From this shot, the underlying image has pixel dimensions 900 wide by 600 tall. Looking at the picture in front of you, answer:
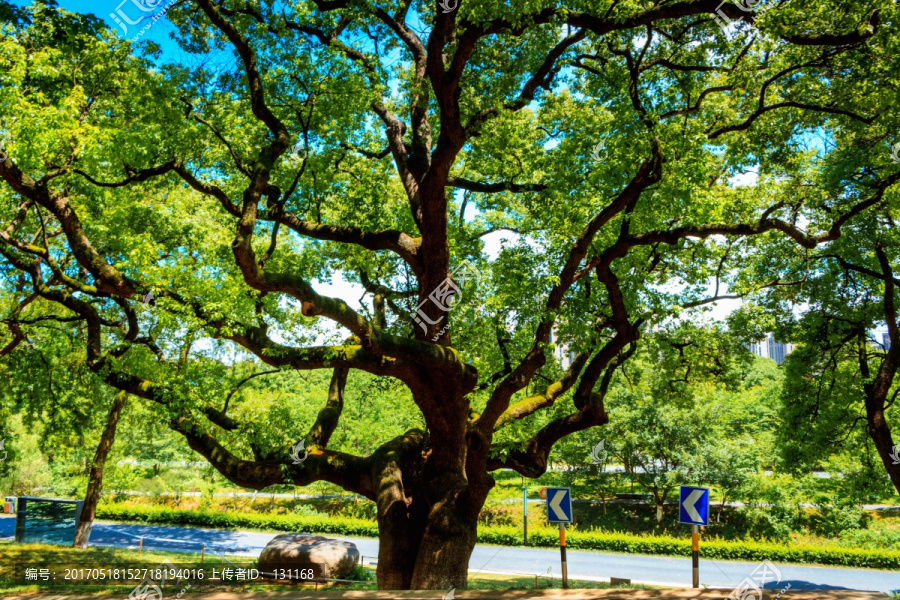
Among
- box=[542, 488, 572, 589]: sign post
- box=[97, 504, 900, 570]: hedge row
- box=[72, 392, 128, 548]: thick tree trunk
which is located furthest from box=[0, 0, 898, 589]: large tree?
box=[97, 504, 900, 570]: hedge row

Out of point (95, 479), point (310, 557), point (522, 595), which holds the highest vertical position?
point (522, 595)

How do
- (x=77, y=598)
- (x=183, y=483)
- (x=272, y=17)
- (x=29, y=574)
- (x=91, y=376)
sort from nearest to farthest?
(x=77, y=598) < (x=272, y=17) < (x=29, y=574) < (x=91, y=376) < (x=183, y=483)

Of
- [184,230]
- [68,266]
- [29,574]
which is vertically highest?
[184,230]

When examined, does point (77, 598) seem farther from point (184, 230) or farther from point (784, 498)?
point (784, 498)

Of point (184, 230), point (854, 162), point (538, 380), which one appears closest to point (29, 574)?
point (184, 230)

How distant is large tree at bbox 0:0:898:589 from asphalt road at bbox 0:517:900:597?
8.94 m

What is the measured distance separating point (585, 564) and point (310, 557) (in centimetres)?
1093

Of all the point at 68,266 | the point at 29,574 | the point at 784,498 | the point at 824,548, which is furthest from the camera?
the point at 784,498

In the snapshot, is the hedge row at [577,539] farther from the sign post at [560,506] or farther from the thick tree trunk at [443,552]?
the sign post at [560,506]

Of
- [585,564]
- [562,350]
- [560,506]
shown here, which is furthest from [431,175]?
[585,564]

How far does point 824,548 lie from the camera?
22.7 m

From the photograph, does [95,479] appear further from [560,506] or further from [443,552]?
[560,506]

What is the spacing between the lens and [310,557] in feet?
48.3

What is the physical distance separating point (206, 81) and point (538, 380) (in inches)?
339
